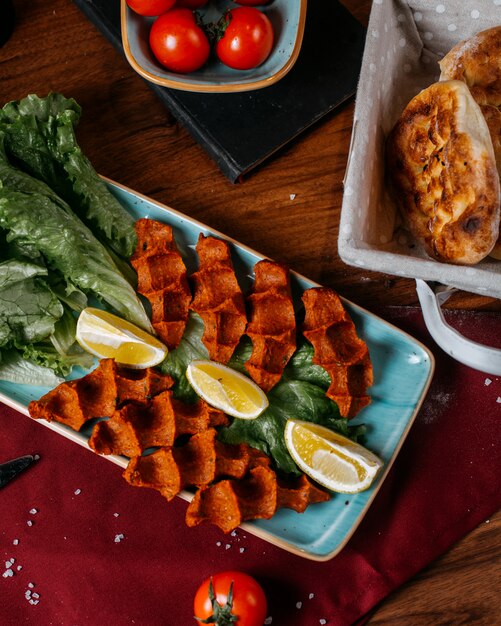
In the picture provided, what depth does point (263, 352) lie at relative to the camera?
1.91m

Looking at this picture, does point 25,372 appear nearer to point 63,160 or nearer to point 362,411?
point 63,160

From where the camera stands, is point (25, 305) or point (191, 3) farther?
point (191, 3)

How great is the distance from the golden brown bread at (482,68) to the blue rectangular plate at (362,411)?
14.6 inches

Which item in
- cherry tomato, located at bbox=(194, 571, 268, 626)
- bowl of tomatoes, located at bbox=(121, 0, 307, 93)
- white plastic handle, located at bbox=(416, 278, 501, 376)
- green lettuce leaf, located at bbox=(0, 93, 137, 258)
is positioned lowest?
cherry tomato, located at bbox=(194, 571, 268, 626)

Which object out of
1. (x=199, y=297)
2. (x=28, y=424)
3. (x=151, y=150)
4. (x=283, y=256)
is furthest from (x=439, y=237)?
(x=28, y=424)

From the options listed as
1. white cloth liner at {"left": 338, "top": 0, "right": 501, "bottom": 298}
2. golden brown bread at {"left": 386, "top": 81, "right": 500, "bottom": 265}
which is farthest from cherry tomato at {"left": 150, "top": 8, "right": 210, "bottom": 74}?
golden brown bread at {"left": 386, "top": 81, "right": 500, "bottom": 265}

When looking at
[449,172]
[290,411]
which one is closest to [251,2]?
[449,172]

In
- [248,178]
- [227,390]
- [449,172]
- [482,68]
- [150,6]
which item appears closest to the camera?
[449,172]

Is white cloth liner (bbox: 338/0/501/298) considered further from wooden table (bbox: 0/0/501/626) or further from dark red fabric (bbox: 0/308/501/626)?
dark red fabric (bbox: 0/308/501/626)

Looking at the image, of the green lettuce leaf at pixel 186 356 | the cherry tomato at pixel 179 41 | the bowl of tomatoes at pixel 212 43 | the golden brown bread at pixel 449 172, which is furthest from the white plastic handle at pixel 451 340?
the cherry tomato at pixel 179 41

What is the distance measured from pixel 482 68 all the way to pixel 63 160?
3.65 ft

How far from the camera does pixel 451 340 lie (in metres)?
1.84

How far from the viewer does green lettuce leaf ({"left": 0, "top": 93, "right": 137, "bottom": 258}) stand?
78.4 inches

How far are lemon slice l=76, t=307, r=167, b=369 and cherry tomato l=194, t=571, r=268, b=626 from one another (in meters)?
0.60
